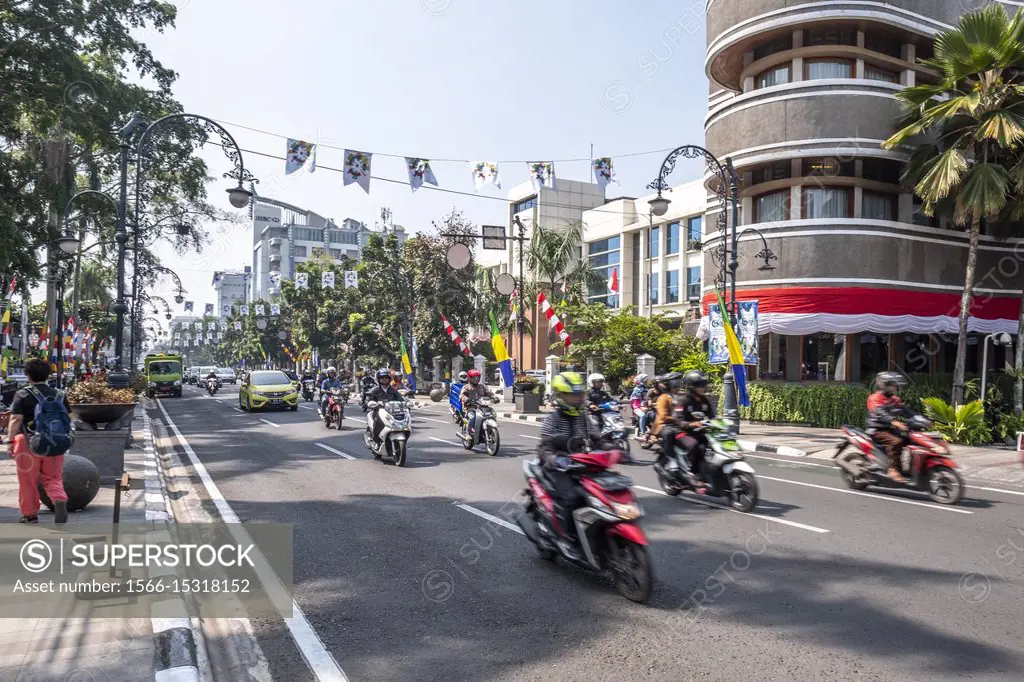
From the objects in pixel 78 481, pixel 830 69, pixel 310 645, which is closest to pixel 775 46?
pixel 830 69

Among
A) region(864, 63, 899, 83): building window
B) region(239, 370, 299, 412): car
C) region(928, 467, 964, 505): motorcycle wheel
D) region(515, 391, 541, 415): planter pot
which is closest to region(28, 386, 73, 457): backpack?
region(928, 467, 964, 505): motorcycle wheel

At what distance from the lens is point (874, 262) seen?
21.5 m

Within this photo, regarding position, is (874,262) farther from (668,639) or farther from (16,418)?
(16,418)

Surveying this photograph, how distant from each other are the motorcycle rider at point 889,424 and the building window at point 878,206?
13822mm

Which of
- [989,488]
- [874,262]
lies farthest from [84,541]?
[874,262]

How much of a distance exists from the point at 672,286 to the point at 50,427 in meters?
40.6

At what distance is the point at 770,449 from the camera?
16.2 m

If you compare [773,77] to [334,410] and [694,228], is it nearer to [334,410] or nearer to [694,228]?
[334,410]

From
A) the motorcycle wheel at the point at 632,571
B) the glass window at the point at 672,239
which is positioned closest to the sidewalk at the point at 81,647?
the motorcycle wheel at the point at 632,571

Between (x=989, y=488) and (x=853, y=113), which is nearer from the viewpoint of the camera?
(x=989, y=488)

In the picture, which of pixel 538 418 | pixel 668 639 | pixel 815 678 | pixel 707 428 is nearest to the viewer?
pixel 815 678

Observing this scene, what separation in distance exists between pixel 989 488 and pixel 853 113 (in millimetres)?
13789

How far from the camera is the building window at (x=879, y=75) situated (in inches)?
868

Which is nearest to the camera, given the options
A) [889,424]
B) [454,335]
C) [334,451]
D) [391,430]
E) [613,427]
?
[889,424]
